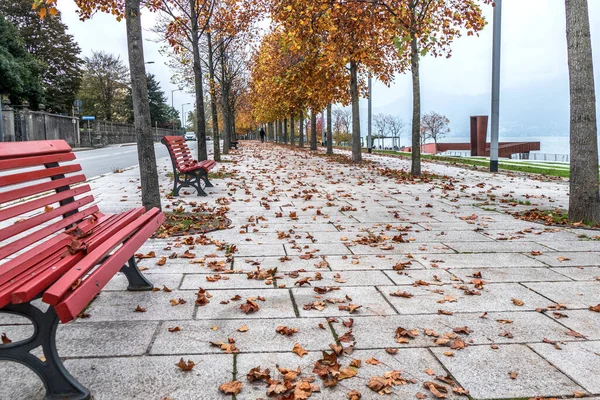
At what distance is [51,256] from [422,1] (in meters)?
13.3

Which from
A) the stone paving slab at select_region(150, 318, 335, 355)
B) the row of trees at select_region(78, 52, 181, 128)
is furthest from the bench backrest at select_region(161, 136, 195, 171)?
the row of trees at select_region(78, 52, 181, 128)

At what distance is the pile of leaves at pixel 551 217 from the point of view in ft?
22.5

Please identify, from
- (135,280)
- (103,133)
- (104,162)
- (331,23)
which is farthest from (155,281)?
(103,133)

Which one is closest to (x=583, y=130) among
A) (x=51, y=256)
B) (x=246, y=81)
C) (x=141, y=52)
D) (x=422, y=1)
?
(x=141, y=52)

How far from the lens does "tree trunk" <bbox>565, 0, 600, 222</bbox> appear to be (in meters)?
6.69

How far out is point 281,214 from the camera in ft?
26.6

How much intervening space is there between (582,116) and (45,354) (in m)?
6.89

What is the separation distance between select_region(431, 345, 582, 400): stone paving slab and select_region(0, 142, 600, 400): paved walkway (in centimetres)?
1

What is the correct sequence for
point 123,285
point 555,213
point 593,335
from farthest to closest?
point 555,213, point 123,285, point 593,335

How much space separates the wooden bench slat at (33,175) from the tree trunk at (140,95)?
7.96 feet

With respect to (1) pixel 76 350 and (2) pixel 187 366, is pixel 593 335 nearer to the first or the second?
(2) pixel 187 366

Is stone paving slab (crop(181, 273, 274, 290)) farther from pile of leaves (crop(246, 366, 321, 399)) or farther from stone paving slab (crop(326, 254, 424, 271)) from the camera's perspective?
pile of leaves (crop(246, 366, 321, 399))

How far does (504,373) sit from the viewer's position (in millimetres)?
2748

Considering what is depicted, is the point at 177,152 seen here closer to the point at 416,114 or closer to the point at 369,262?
the point at 369,262
